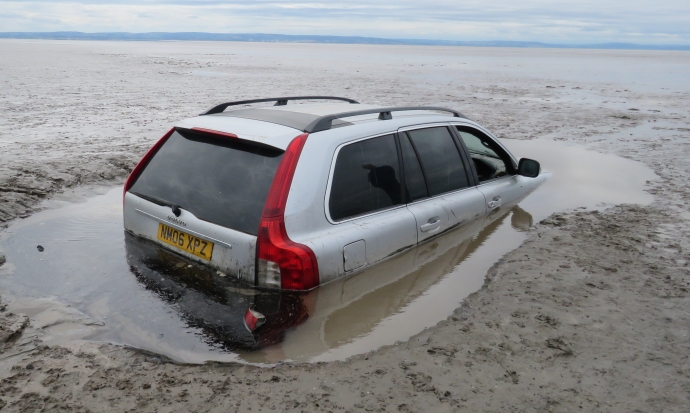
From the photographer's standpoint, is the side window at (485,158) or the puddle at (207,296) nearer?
the puddle at (207,296)

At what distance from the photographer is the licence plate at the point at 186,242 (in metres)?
4.01

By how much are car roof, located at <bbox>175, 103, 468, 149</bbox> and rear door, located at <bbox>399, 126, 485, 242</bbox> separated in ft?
1.49

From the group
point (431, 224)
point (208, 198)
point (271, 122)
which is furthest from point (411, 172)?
point (208, 198)

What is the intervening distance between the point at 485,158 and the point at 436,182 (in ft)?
4.62

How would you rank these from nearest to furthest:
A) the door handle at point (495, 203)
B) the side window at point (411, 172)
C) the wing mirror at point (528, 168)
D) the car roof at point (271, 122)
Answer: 1. the car roof at point (271, 122)
2. the side window at point (411, 172)
3. the door handle at point (495, 203)
4. the wing mirror at point (528, 168)

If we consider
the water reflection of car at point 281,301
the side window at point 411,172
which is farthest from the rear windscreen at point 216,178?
the side window at point 411,172

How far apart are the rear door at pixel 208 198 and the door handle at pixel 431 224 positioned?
151 centimetres

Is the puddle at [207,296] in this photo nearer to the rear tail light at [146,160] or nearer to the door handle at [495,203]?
the door handle at [495,203]

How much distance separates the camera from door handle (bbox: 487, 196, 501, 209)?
231 inches

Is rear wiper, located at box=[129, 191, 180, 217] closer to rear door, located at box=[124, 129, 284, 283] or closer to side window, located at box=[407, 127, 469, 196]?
rear door, located at box=[124, 129, 284, 283]

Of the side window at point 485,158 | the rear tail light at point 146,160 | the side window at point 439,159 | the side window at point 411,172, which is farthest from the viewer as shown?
the side window at point 485,158

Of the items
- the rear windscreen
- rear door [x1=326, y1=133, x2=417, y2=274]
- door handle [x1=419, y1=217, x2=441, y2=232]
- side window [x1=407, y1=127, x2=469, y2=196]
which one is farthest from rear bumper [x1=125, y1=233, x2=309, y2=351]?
side window [x1=407, y1=127, x2=469, y2=196]

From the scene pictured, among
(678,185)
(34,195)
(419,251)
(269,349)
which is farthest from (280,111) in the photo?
(678,185)

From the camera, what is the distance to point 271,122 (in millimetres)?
4285
